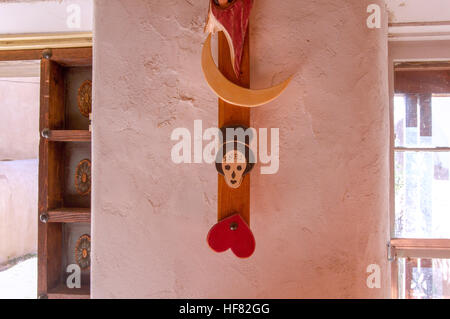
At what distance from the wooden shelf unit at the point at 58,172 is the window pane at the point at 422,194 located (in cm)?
114

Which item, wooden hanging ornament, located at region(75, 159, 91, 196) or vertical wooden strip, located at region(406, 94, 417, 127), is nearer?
vertical wooden strip, located at region(406, 94, 417, 127)

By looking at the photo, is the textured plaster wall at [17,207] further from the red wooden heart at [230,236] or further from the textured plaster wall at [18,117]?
the red wooden heart at [230,236]

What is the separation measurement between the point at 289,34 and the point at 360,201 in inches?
18.9

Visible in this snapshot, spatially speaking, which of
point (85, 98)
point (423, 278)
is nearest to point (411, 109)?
point (423, 278)

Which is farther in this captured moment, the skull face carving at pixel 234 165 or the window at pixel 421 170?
the window at pixel 421 170

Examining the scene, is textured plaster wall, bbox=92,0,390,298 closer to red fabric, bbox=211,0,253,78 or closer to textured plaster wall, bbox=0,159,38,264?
red fabric, bbox=211,0,253,78

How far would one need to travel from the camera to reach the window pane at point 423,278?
87 centimetres

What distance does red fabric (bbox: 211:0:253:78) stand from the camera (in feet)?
1.95

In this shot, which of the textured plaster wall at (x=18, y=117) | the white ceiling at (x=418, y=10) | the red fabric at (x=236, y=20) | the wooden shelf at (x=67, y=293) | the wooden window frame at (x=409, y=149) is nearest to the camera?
the red fabric at (x=236, y=20)

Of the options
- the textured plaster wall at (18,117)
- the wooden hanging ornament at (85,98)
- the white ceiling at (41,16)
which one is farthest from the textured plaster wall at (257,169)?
the textured plaster wall at (18,117)

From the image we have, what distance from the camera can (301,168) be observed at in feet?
2.18

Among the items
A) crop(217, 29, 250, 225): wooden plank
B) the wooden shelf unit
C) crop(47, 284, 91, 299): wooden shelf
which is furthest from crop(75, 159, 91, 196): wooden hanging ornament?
crop(217, 29, 250, 225): wooden plank

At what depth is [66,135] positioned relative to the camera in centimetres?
96

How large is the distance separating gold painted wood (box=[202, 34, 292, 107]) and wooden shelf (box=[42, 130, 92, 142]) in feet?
1.98
